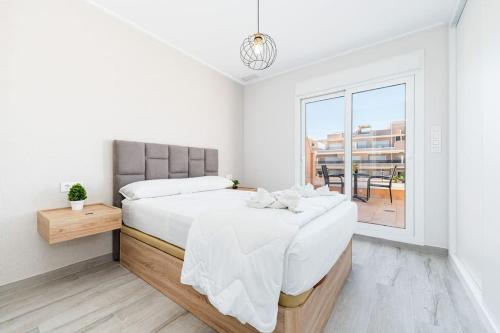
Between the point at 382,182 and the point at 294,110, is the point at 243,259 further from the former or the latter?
the point at 294,110

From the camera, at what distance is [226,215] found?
1.30 meters

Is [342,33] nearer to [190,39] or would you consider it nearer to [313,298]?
[190,39]

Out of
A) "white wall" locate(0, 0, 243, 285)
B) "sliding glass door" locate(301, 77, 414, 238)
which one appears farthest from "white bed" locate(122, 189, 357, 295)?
"sliding glass door" locate(301, 77, 414, 238)

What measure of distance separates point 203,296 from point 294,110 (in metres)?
3.08

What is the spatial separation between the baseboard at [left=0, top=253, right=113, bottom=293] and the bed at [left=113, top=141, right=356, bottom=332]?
6.0 inches

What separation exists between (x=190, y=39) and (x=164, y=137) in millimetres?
1328

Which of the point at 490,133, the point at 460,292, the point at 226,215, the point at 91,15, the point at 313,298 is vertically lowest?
the point at 460,292

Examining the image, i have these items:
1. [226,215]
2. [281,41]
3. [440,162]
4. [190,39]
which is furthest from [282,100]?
[226,215]

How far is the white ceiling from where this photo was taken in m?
2.24

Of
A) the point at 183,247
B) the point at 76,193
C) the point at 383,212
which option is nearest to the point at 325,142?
the point at 383,212

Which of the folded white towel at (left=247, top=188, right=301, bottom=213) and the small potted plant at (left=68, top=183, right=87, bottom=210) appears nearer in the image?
the folded white towel at (left=247, top=188, right=301, bottom=213)

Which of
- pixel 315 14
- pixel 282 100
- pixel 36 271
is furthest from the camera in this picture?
pixel 282 100

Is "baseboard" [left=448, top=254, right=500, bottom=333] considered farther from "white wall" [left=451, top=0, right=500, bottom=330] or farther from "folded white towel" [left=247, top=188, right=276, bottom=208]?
"folded white towel" [left=247, top=188, right=276, bottom=208]

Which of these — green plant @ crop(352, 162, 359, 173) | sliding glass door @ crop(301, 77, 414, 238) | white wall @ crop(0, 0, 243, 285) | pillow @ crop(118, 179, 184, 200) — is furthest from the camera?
green plant @ crop(352, 162, 359, 173)
